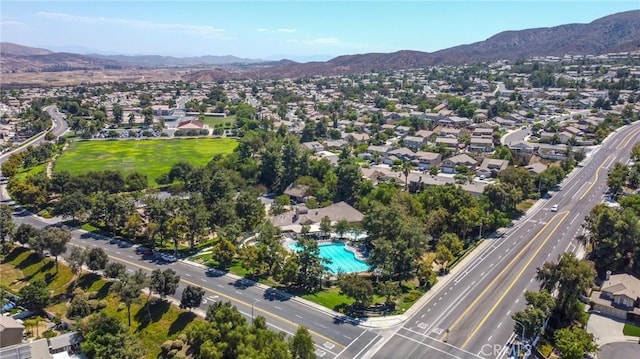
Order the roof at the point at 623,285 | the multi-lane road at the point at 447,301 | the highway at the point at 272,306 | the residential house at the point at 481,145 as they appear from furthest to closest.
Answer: the residential house at the point at 481,145, the roof at the point at 623,285, the highway at the point at 272,306, the multi-lane road at the point at 447,301

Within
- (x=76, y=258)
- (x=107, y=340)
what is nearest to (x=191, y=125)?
(x=76, y=258)

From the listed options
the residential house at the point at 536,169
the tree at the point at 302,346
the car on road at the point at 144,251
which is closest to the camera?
the tree at the point at 302,346

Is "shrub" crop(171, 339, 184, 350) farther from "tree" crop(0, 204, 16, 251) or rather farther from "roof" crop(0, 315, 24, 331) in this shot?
"tree" crop(0, 204, 16, 251)

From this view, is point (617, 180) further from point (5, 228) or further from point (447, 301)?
point (5, 228)

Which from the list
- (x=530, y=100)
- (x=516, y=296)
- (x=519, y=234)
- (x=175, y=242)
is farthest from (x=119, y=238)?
(x=530, y=100)

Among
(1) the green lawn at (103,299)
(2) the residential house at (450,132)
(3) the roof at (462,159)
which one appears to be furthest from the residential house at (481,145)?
(1) the green lawn at (103,299)

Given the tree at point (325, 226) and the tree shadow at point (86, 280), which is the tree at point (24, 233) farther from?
the tree at point (325, 226)

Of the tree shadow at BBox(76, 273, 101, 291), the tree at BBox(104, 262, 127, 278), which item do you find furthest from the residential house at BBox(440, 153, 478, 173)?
the tree shadow at BBox(76, 273, 101, 291)
